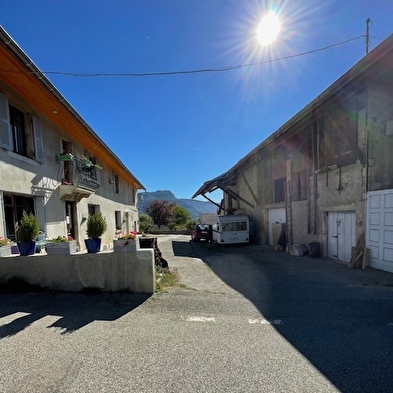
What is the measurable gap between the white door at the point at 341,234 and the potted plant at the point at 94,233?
8.39 m

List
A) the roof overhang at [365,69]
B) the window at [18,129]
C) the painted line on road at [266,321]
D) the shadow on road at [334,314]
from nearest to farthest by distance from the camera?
the shadow on road at [334,314] < the painted line on road at [266,321] < the roof overhang at [365,69] < the window at [18,129]

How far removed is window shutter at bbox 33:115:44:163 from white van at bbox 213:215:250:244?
10.6 m

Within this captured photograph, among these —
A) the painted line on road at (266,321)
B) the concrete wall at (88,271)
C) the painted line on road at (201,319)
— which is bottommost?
the painted line on road at (266,321)

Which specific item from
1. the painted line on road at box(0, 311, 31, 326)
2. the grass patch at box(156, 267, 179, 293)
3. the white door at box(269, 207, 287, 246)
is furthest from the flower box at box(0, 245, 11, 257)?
the white door at box(269, 207, 287, 246)

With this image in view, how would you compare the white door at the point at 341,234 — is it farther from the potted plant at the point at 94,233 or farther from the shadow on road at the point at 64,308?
the potted plant at the point at 94,233

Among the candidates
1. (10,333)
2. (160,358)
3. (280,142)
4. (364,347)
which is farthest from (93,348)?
(280,142)

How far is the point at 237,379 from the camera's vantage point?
2.20 meters

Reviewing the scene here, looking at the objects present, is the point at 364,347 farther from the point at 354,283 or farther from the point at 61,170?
the point at 61,170

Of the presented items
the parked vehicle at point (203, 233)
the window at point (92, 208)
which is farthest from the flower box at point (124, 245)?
the parked vehicle at point (203, 233)

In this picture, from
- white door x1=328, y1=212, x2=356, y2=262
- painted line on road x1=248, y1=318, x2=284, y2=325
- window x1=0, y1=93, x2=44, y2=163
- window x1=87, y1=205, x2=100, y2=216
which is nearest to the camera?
painted line on road x1=248, y1=318, x2=284, y2=325

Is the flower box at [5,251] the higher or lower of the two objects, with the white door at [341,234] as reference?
higher

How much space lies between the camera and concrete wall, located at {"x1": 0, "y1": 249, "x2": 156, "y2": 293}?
465 centimetres

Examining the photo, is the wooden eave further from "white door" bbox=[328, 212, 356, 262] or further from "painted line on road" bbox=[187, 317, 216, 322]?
"white door" bbox=[328, 212, 356, 262]

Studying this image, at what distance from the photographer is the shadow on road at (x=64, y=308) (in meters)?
3.36
